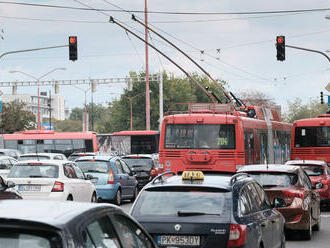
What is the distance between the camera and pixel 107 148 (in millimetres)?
61875

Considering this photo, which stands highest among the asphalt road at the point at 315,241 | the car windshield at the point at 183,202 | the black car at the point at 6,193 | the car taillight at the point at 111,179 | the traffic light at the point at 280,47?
the traffic light at the point at 280,47

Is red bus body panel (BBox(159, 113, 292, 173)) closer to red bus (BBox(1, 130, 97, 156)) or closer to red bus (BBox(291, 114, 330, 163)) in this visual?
red bus (BBox(291, 114, 330, 163))

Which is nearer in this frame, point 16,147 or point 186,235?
point 186,235

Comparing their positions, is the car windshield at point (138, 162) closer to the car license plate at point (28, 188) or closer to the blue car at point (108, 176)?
the blue car at point (108, 176)

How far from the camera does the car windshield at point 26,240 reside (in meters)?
4.70

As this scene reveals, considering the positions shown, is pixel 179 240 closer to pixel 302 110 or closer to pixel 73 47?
pixel 73 47

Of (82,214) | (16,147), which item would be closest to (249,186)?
(82,214)

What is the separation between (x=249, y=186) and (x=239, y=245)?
65.7 inches

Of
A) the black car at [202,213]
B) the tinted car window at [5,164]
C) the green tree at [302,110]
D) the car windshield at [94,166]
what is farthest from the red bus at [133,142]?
the green tree at [302,110]

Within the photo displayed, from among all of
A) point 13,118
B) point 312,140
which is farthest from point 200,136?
point 13,118

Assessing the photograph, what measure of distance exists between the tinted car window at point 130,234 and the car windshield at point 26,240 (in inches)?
35.9

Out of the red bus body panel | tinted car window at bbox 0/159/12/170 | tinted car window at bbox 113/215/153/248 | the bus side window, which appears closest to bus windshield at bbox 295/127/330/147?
the red bus body panel

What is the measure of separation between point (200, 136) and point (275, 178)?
12706 millimetres

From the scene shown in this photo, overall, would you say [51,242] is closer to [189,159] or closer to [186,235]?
[186,235]
